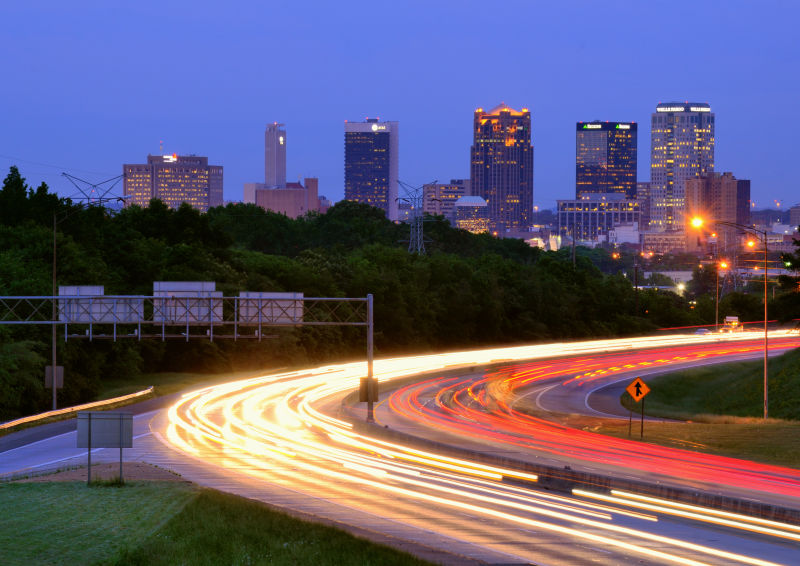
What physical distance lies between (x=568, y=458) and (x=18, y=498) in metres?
18.1

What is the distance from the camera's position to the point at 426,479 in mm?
29375

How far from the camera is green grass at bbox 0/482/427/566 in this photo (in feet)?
60.1

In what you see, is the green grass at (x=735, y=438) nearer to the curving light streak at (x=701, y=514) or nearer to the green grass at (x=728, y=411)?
the green grass at (x=728, y=411)

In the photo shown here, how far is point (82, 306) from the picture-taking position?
5091 centimetres

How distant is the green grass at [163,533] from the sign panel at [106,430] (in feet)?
4.23

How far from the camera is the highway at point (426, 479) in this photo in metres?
19.9

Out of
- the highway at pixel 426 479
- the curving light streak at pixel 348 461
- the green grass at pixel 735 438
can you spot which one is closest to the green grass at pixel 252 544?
the highway at pixel 426 479

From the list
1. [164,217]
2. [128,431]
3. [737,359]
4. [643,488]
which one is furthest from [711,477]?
[164,217]

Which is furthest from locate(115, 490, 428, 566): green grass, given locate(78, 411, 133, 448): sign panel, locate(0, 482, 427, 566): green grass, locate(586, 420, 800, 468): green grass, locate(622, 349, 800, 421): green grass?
locate(622, 349, 800, 421): green grass

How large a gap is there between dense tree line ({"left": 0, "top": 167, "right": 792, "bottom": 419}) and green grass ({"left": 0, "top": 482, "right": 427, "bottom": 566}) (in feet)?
98.4

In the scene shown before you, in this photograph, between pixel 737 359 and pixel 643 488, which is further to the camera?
pixel 737 359

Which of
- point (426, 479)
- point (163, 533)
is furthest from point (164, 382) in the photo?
point (163, 533)

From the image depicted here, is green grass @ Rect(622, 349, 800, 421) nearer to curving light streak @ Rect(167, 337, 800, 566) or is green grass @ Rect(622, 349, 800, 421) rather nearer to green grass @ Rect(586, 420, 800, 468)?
green grass @ Rect(586, 420, 800, 468)

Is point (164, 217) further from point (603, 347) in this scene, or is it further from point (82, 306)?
point (82, 306)
